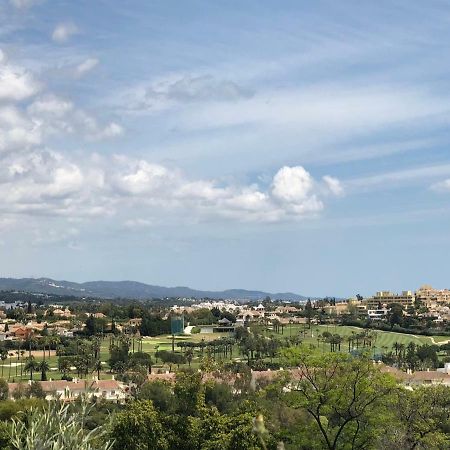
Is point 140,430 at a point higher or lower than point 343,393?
lower

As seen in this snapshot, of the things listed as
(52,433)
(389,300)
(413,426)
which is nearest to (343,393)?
(413,426)

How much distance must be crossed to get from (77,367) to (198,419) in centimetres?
5359

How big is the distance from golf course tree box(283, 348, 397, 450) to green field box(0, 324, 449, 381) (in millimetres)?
55122

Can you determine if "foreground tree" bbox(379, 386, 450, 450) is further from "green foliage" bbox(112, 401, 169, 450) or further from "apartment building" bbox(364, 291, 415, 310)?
"apartment building" bbox(364, 291, 415, 310)

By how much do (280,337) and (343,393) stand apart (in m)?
88.6

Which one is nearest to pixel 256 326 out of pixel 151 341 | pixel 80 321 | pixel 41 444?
pixel 151 341

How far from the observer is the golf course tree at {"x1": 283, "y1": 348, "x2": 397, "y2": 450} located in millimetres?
21891

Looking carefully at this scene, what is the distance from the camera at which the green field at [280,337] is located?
85.4m

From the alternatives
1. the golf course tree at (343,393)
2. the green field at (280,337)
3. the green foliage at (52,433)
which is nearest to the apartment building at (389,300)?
the green field at (280,337)

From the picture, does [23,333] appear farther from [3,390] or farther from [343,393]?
[343,393]

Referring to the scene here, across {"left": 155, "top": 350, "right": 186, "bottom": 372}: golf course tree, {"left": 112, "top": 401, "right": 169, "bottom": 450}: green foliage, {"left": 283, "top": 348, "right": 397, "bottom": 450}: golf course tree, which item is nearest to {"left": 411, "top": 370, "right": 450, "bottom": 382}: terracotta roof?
{"left": 155, "top": 350, "right": 186, "bottom": 372}: golf course tree

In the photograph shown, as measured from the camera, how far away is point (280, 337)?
109750 mm

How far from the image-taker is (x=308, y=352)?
75.0 ft

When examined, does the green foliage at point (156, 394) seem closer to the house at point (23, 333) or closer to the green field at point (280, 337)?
the green field at point (280, 337)
